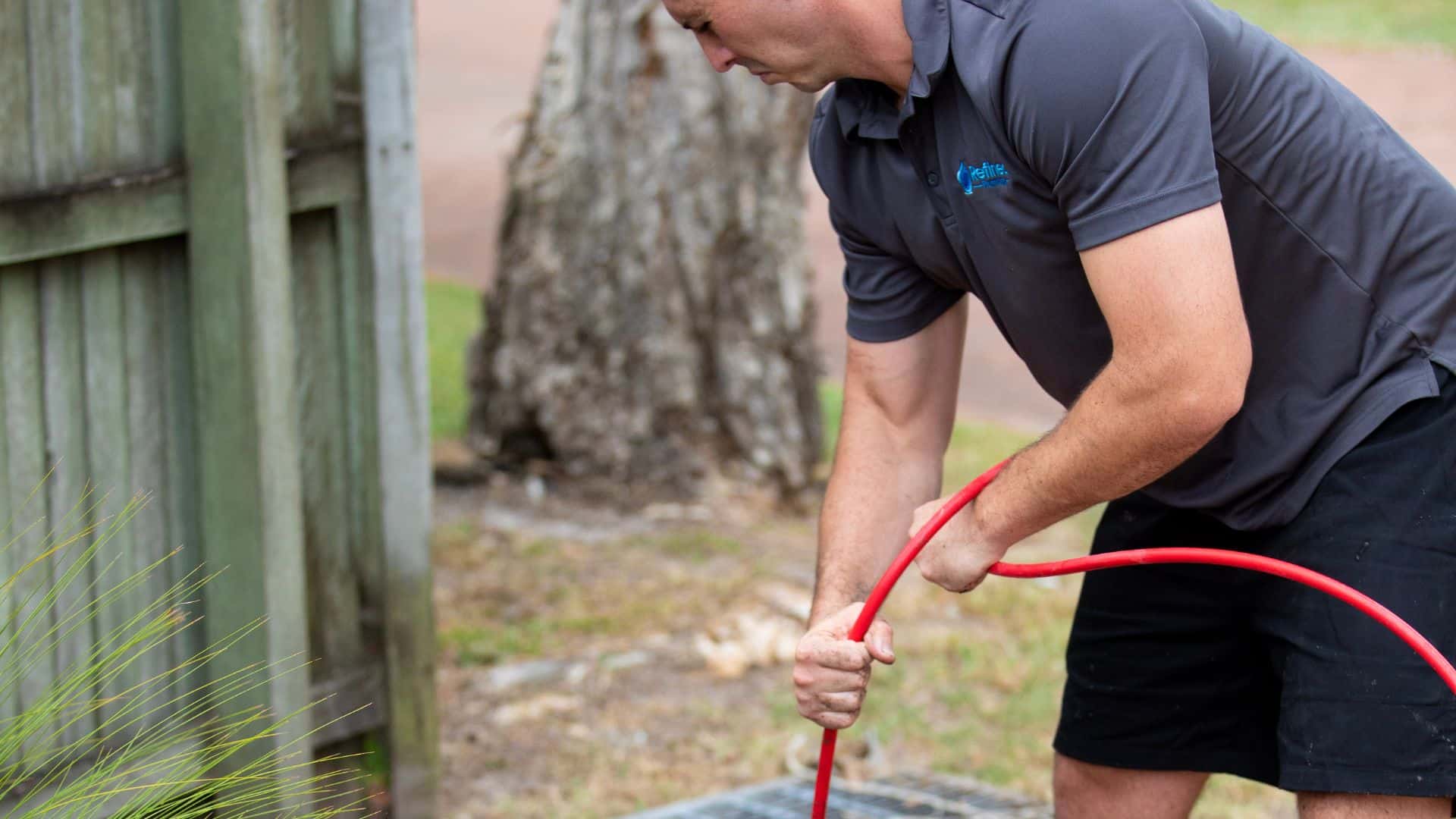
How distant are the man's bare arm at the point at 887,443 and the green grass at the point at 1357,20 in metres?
17.5

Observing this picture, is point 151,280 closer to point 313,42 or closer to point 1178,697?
point 313,42

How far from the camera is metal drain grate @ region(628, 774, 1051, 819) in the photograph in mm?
3379

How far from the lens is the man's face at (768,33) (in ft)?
6.35

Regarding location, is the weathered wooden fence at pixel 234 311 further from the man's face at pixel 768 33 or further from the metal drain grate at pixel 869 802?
the man's face at pixel 768 33

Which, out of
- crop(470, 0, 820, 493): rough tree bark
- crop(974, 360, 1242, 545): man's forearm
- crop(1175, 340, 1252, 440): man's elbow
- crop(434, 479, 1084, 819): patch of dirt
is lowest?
crop(434, 479, 1084, 819): patch of dirt

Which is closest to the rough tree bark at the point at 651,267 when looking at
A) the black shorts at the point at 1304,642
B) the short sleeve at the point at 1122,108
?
the black shorts at the point at 1304,642

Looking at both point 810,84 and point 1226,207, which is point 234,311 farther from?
point 1226,207

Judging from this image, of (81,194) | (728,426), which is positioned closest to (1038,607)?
(728,426)

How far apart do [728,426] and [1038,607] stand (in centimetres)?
152

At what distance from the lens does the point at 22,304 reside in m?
2.54

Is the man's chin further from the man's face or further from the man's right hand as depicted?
the man's right hand

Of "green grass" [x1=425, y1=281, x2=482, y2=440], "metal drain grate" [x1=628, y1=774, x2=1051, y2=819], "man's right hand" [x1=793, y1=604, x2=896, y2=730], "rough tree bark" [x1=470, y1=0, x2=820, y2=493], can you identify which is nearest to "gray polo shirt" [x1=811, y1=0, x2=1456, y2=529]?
"man's right hand" [x1=793, y1=604, x2=896, y2=730]

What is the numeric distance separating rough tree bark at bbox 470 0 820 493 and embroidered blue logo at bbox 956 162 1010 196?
364 cm

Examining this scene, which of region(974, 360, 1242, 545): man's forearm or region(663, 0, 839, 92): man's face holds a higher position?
region(663, 0, 839, 92): man's face
